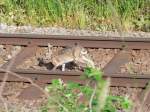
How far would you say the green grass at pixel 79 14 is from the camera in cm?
965

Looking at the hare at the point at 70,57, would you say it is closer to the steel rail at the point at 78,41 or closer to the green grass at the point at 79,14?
the steel rail at the point at 78,41

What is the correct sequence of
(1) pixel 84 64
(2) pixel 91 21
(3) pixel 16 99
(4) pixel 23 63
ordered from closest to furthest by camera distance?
(3) pixel 16 99, (1) pixel 84 64, (4) pixel 23 63, (2) pixel 91 21

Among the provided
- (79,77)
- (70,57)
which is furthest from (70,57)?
(79,77)

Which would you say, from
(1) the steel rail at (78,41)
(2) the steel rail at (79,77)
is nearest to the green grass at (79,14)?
(1) the steel rail at (78,41)

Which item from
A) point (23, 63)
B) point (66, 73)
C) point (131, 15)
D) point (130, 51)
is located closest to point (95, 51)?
point (130, 51)

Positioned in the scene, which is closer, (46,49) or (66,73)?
(66,73)

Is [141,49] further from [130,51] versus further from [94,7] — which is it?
[94,7]

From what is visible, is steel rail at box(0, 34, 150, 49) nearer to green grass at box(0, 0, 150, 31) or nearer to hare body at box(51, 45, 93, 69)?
hare body at box(51, 45, 93, 69)

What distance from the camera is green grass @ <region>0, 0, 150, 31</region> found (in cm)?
965

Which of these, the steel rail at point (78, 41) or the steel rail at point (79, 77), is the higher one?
the steel rail at point (78, 41)

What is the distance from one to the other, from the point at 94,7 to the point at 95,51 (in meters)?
2.45

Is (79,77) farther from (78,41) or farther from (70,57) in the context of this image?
(78,41)

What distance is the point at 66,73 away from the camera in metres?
6.33

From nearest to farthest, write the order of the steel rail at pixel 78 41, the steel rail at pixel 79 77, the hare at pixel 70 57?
the steel rail at pixel 79 77 < the hare at pixel 70 57 < the steel rail at pixel 78 41
